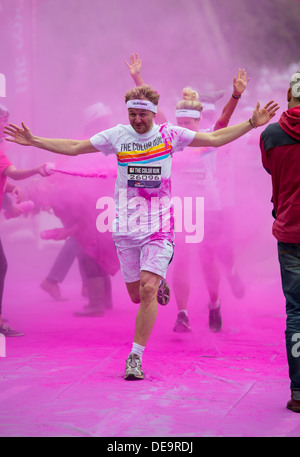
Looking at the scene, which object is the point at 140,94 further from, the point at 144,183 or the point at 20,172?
the point at 20,172

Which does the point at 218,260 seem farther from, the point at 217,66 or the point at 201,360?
the point at 217,66

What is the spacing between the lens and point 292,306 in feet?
11.4

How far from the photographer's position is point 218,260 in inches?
241

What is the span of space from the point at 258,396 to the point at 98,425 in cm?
92

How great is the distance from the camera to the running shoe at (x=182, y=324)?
543 centimetres

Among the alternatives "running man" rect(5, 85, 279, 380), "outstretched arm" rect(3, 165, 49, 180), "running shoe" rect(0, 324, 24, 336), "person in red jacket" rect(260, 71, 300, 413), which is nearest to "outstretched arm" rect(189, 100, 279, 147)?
"running man" rect(5, 85, 279, 380)

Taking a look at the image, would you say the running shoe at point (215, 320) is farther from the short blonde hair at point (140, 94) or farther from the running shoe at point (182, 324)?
the short blonde hair at point (140, 94)

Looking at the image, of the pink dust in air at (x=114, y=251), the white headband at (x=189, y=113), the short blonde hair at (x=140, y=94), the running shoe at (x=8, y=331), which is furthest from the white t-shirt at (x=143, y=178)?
the running shoe at (x=8, y=331)

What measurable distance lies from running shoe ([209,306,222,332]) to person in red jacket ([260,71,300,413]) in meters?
2.03

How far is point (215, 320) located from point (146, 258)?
4.80 ft

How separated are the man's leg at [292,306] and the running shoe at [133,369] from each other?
0.96m

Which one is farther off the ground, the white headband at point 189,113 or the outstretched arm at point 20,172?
the white headband at point 189,113

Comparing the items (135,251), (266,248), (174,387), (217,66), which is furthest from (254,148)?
(174,387)

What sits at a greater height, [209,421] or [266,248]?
[266,248]
